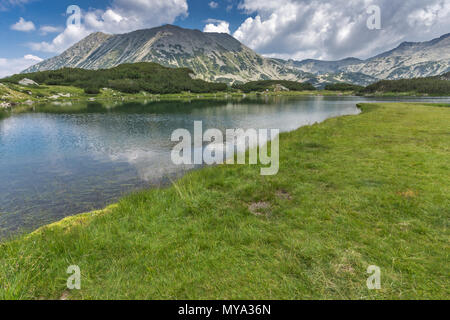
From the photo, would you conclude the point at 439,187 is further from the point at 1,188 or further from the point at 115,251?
the point at 1,188

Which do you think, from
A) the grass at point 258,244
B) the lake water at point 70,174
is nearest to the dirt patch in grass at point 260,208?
the grass at point 258,244

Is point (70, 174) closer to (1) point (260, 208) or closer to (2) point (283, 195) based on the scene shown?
(1) point (260, 208)

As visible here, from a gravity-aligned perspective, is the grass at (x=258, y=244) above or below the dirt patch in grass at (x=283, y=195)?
below

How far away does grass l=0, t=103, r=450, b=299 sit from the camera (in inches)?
214

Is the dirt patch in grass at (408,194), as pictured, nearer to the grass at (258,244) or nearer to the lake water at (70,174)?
the grass at (258,244)

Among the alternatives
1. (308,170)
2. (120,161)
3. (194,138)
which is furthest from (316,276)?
Answer: (194,138)

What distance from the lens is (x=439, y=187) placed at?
10.6 meters

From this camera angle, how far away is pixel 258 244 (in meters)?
7.14

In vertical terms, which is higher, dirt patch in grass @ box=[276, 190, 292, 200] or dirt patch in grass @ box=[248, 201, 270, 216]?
dirt patch in grass @ box=[276, 190, 292, 200]


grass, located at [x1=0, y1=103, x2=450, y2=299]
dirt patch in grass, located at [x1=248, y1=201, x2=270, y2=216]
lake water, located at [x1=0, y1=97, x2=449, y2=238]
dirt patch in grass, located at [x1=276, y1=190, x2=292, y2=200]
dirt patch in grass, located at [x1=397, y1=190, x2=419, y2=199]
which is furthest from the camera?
lake water, located at [x1=0, y1=97, x2=449, y2=238]

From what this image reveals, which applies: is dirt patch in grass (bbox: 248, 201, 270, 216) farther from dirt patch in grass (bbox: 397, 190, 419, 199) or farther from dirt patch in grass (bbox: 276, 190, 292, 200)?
dirt patch in grass (bbox: 397, 190, 419, 199)

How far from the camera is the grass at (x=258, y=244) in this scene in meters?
5.44

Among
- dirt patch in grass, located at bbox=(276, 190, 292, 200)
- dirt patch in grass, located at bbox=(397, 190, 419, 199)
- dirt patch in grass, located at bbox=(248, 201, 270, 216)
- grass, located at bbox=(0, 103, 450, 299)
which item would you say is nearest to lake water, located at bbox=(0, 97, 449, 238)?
grass, located at bbox=(0, 103, 450, 299)

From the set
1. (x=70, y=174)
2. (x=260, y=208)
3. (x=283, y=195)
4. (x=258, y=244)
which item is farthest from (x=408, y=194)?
(x=70, y=174)
